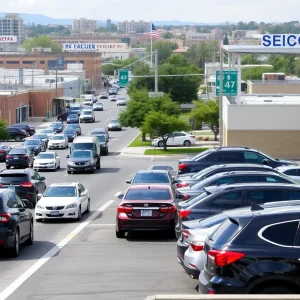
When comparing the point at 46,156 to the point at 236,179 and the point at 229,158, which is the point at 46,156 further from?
the point at 236,179

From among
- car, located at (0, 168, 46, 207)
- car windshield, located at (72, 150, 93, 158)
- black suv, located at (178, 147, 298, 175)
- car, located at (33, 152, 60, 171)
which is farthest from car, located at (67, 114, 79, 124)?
car, located at (0, 168, 46, 207)

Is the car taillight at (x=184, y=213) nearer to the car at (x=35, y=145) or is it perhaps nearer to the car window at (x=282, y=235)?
the car window at (x=282, y=235)

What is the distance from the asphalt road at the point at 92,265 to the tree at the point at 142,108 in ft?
150

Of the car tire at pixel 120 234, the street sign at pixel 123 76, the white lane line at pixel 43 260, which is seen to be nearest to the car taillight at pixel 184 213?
the white lane line at pixel 43 260

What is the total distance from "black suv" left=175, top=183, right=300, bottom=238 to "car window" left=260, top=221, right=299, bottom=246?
22.0 ft

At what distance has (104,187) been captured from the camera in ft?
136

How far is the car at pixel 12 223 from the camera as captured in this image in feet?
63.0

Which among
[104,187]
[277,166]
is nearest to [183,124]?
[104,187]

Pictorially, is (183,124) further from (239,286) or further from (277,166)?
(239,286)

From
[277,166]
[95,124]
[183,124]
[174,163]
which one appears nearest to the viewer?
[277,166]

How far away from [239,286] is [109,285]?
204 inches

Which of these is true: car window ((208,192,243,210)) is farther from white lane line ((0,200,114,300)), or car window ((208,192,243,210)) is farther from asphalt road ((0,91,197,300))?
white lane line ((0,200,114,300))

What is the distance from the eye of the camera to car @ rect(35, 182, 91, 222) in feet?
88.8

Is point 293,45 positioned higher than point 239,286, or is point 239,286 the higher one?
point 293,45
